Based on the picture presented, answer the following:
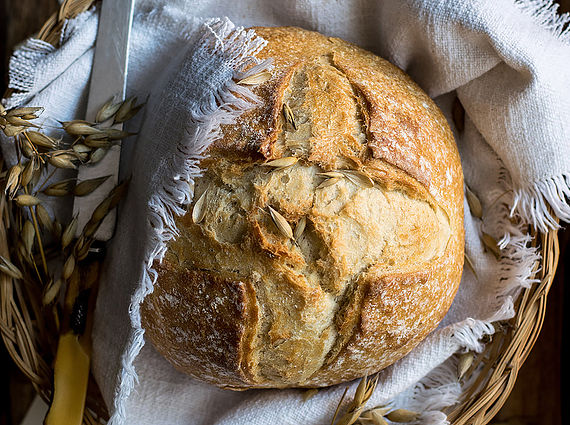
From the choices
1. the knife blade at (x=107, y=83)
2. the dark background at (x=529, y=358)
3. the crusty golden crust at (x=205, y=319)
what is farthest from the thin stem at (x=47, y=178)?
the dark background at (x=529, y=358)

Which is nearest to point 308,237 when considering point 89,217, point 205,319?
point 205,319

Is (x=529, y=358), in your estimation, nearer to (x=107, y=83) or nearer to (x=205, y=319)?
(x=205, y=319)

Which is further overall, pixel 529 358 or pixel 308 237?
pixel 529 358

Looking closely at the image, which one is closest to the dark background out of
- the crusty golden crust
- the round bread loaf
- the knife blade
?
the knife blade

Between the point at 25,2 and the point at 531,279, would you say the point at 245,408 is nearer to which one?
the point at 531,279

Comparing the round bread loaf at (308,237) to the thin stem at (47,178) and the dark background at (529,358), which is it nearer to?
the thin stem at (47,178)

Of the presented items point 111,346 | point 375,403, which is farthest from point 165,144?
point 375,403
